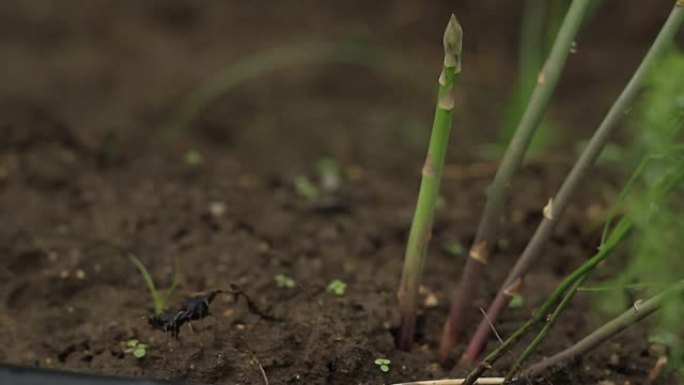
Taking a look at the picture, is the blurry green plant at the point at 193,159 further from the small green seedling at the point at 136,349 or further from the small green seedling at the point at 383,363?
the small green seedling at the point at 383,363

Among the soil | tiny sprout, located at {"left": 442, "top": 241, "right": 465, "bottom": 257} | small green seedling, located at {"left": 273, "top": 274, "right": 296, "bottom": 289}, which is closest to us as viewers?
the soil

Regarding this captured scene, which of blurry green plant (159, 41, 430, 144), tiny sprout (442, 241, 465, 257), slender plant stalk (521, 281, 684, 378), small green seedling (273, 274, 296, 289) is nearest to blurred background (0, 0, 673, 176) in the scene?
blurry green plant (159, 41, 430, 144)

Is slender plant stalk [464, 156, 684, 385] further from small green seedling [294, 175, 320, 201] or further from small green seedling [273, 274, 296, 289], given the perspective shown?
small green seedling [294, 175, 320, 201]

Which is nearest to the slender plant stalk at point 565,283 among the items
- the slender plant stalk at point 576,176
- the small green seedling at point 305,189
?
the slender plant stalk at point 576,176

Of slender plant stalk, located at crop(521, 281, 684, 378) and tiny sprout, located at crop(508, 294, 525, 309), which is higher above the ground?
tiny sprout, located at crop(508, 294, 525, 309)

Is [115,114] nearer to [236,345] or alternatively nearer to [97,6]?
[97,6]

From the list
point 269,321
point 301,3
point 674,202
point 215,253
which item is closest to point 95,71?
point 301,3

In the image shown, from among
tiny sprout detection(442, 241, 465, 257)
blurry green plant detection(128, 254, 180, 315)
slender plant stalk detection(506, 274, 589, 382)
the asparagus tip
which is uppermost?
the asparagus tip
